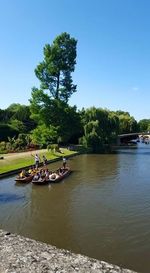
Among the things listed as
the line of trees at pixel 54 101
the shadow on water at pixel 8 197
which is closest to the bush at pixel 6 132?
the line of trees at pixel 54 101

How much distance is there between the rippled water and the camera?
14.4 metres

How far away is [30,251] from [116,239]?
5.32 meters

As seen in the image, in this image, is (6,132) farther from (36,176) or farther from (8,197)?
(8,197)

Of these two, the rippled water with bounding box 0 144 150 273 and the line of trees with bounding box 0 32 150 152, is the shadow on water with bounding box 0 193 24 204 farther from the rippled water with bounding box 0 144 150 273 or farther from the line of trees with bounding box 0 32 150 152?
the line of trees with bounding box 0 32 150 152

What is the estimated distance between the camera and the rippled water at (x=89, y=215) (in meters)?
14.4

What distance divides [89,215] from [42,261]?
8702mm

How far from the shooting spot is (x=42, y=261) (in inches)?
418

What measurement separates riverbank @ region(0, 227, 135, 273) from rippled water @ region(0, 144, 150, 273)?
259cm

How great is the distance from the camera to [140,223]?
17.6 meters

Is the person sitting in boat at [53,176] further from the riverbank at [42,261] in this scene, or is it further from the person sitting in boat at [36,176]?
the riverbank at [42,261]

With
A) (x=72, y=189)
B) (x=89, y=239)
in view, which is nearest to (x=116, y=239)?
(x=89, y=239)

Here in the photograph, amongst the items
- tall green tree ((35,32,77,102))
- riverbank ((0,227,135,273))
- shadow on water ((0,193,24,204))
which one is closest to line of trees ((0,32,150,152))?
tall green tree ((35,32,77,102))

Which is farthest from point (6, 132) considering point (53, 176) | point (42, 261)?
point (42, 261)

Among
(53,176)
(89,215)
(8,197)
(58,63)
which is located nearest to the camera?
(89,215)
